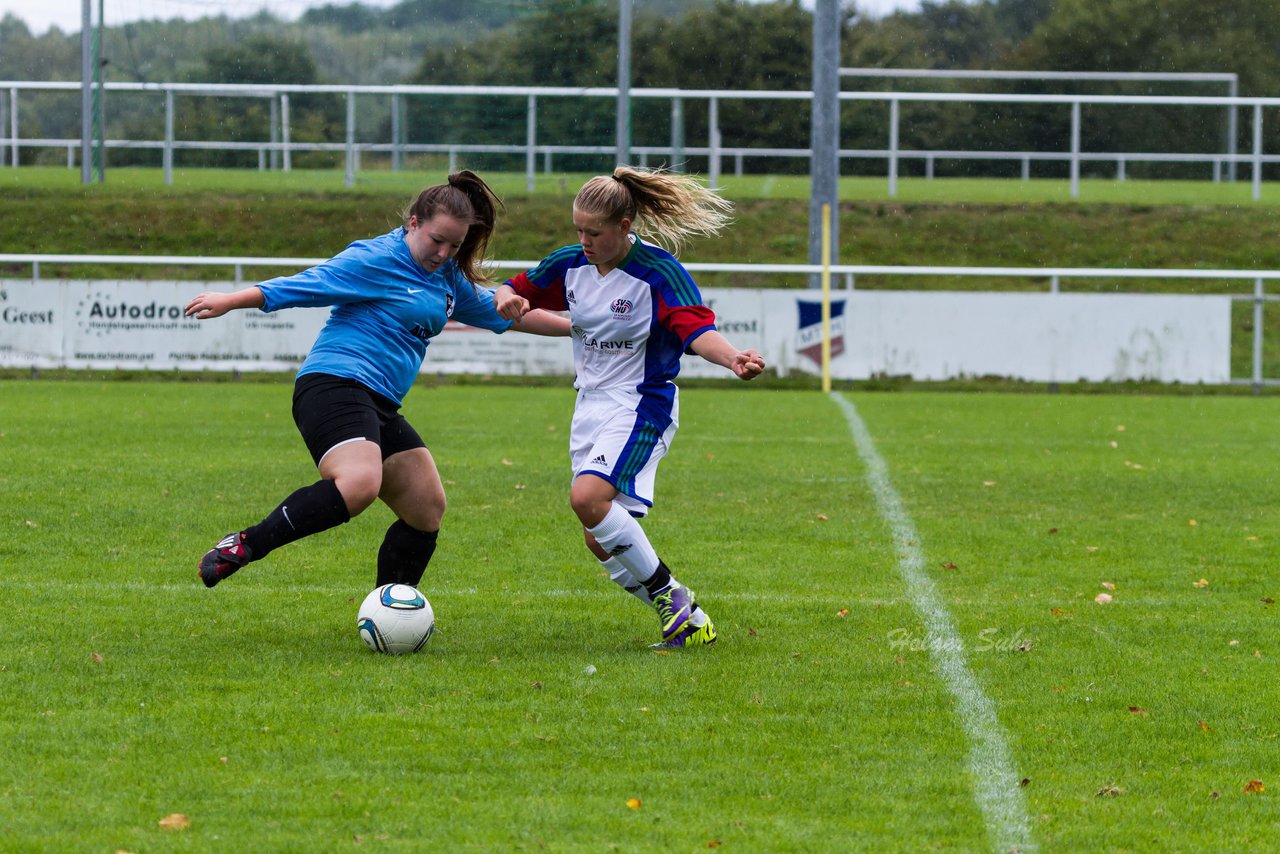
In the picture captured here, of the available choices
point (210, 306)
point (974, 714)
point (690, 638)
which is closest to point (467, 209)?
point (210, 306)

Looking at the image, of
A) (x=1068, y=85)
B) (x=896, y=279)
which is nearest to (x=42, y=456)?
(x=896, y=279)

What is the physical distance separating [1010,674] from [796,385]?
40.9 feet

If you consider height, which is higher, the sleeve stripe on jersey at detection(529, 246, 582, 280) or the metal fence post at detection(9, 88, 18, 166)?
the metal fence post at detection(9, 88, 18, 166)

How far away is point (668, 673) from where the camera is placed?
5.14m

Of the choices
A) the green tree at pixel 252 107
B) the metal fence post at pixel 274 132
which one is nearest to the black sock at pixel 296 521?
the green tree at pixel 252 107

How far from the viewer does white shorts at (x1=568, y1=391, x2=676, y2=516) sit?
5.47m

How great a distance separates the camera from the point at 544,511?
8727mm

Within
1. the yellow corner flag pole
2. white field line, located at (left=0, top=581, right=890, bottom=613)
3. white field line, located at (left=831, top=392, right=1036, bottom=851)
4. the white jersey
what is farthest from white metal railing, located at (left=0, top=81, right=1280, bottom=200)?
the white jersey

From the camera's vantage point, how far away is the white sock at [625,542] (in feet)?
17.8

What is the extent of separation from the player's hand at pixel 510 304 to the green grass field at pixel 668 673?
3.79 ft

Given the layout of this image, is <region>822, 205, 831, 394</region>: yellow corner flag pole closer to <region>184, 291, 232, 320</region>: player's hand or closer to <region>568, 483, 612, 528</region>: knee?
<region>568, 483, 612, 528</region>: knee

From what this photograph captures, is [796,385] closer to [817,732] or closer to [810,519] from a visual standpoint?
[810,519]

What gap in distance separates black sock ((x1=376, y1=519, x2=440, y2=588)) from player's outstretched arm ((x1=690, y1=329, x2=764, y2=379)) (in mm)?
1236

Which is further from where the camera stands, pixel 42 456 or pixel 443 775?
pixel 42 456
